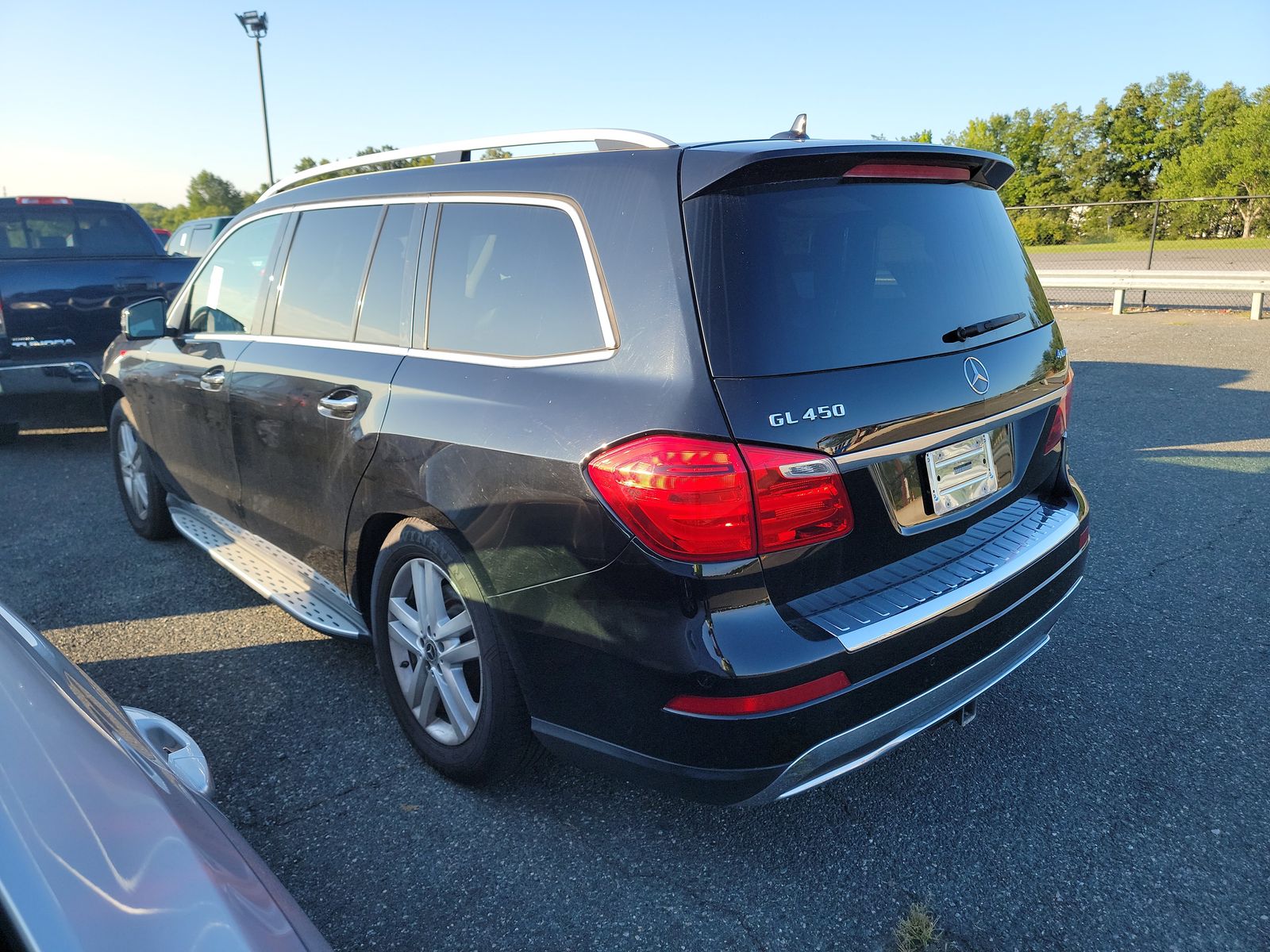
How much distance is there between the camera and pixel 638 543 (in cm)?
198

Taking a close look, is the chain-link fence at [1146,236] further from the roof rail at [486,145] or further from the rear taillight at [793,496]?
the rear taillight at [793,496]

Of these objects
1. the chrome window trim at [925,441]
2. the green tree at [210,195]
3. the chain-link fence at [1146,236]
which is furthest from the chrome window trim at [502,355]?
the green tree at [210,195]

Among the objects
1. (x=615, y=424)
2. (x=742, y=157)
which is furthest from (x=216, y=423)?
(x=742, y=157)

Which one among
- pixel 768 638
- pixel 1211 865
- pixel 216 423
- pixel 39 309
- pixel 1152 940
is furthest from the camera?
pixel 39 309

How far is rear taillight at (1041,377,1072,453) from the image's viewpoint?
279cm

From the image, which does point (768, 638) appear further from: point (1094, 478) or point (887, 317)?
point (1094, 478)

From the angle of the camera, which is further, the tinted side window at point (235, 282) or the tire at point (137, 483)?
the tire at point (137, 483)

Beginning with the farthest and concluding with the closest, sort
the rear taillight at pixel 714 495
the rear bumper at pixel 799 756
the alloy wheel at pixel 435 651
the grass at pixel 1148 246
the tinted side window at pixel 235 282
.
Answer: the grass at pixel 1148 246
the tinted side window at pixel 235 282
the alloy wheel at pixel 435 651
the rear bumper at pixel 799 756
the rear taillight at pixel 714 495

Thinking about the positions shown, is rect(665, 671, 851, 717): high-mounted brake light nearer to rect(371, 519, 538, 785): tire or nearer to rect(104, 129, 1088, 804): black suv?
rect(104, 129, 1088, 804): black suv

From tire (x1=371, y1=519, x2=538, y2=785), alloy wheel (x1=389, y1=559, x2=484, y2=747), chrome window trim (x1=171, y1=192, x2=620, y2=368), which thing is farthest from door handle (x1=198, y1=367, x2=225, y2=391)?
alloy wheel (x1=389, y1=559, x2=484, y2=747)

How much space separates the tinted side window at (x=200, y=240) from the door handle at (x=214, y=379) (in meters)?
11.8

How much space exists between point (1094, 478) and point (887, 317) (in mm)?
4118

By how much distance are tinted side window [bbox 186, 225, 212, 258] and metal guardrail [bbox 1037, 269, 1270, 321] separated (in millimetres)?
13014

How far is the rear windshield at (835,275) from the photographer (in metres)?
2.03
